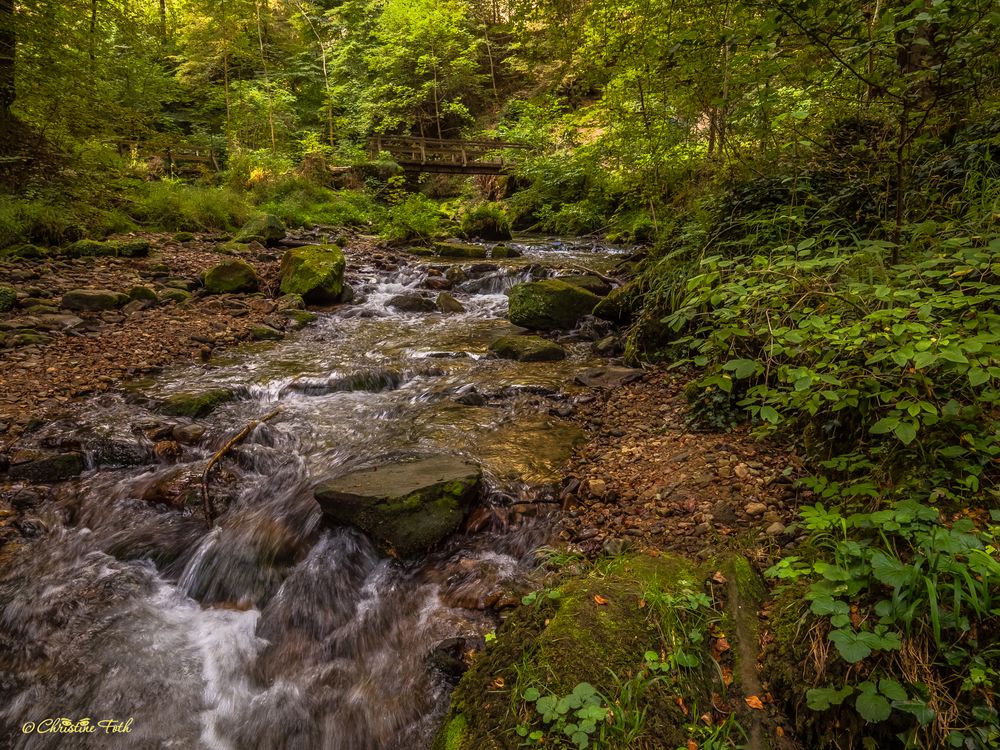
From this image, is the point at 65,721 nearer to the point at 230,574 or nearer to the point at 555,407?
the point at 230,574

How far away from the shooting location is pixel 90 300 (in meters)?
7.13

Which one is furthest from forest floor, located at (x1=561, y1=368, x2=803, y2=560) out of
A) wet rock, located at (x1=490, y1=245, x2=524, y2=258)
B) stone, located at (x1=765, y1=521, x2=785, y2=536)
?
wet rock, located at (x1=490, y1=245, x2=524, y2=258)

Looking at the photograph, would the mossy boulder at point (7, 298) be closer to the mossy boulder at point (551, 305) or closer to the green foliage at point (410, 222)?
the mossy boulder at point (551, 305)

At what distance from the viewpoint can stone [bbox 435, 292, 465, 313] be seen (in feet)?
30.8

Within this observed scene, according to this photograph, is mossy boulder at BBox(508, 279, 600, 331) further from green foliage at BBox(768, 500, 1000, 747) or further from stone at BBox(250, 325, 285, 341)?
green foliage at BBox(768, 500, 1000, 747)

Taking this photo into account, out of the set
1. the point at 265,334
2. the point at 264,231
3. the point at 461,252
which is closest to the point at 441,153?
the point at 461,252

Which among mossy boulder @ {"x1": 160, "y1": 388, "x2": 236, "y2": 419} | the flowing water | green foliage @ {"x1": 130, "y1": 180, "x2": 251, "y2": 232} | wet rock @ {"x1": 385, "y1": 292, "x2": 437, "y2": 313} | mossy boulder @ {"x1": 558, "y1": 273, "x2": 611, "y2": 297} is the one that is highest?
green foliage @ {"x1": 130, "y1": 180, "x2": 251, "y2": 232}

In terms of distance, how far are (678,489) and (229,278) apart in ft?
28.7

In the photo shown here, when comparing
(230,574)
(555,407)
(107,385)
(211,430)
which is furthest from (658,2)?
(107,385)

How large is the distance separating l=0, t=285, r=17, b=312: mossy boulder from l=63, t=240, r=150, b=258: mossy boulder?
8.52 ft

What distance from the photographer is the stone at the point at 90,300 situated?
7.01 m

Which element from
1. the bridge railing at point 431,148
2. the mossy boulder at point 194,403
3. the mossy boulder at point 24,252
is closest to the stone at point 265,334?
the mossy boulder at point 194,403

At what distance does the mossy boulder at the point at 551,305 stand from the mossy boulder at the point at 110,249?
25.0ft

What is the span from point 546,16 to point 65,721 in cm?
725
